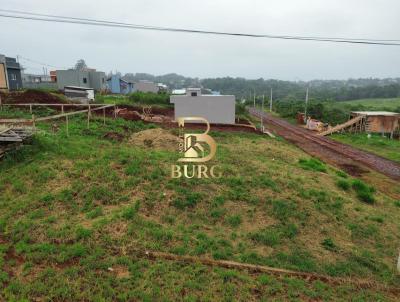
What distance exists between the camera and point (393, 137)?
26.8 metres

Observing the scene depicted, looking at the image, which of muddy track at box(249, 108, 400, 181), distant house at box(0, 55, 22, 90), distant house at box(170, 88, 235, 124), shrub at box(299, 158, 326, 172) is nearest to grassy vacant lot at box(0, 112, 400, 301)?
shrub at box(299, 158, 326, 172)

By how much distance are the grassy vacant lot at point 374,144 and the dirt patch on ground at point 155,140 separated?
13686 mm

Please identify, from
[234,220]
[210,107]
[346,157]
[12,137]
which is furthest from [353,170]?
[12,137]

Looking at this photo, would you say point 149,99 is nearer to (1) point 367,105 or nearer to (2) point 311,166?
(2) point 311,166

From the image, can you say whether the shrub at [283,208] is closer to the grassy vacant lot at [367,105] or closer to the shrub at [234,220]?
the shrub at [234,220]

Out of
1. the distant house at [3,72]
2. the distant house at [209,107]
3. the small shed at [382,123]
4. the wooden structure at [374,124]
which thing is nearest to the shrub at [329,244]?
the distant house at [209,107]

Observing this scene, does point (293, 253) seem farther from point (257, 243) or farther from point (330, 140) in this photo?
point (330, 140)

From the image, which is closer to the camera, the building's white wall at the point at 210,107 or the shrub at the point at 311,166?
the shrub at the point at 311,166

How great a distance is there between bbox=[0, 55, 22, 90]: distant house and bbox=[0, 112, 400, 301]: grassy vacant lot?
32.4 meters

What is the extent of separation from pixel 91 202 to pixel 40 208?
3.95ft

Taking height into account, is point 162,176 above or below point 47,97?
below

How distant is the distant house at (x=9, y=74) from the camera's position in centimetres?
3659

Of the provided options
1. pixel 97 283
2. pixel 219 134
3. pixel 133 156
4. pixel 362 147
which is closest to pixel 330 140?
pixel 362 147

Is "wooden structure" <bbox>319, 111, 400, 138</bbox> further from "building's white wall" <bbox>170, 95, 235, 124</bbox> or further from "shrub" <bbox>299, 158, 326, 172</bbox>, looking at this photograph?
"shrub" <bbox>299, 158, 326, 172</bbox>
